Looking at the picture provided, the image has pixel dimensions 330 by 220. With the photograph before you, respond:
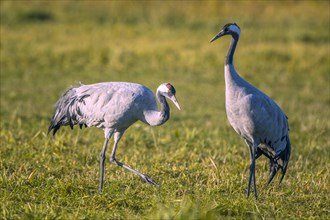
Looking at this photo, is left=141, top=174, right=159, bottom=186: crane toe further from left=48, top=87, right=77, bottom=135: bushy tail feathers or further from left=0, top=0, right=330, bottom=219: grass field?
left=48, top=87, right=77, bottom=135: bushy tail feathers

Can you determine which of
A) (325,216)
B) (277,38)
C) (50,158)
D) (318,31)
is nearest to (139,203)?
(325,216)

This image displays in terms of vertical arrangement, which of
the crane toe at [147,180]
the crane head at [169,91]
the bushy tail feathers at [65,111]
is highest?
the crane head at [169,91]

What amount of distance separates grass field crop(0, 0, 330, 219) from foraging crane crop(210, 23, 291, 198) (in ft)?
1.54

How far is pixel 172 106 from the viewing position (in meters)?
11.5

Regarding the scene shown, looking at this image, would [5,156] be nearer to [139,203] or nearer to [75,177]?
[75,177]

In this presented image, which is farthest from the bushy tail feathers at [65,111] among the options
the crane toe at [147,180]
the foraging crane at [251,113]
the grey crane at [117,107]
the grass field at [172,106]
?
the foraging crane at [251,113]

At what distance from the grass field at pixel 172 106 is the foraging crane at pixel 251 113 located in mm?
468

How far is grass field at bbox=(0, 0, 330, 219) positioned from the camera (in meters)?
5.43

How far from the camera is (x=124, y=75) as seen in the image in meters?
13.8

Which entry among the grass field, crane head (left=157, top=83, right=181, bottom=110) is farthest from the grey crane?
the grass field

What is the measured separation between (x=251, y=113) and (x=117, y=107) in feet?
4.05

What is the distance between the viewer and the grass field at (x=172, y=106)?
5.43 meters

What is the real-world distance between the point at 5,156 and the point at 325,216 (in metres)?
3.44

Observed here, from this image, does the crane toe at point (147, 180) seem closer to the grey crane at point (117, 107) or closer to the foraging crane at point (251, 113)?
the grey crane at point (117, 107)
